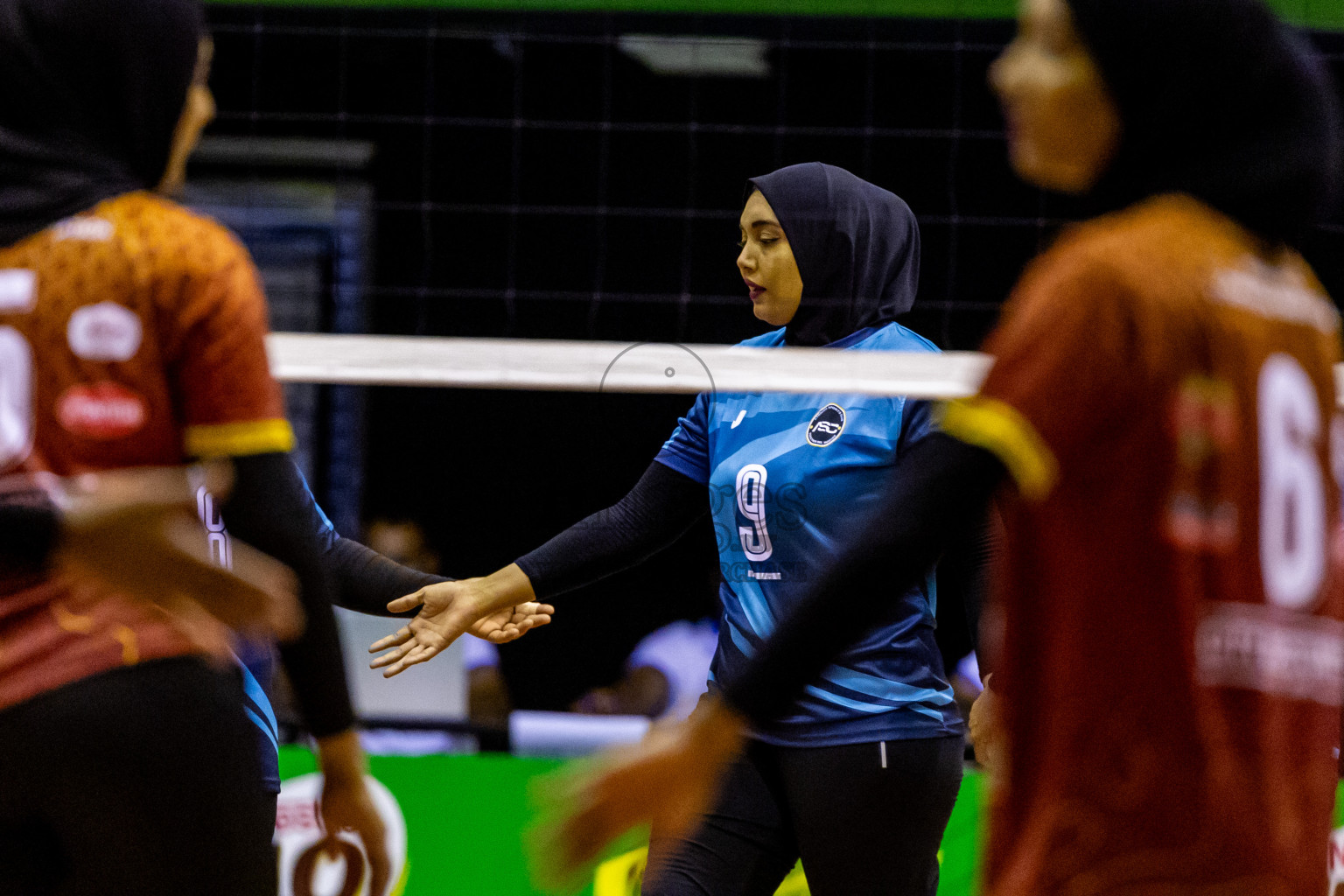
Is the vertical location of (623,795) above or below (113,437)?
below

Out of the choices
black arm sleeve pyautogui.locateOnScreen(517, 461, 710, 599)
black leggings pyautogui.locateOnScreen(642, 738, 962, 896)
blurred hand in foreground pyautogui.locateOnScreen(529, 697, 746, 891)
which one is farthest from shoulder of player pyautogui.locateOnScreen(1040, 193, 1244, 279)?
black arm sleeve pyautogui.locateOnScreen(517, 461, 710, 599)

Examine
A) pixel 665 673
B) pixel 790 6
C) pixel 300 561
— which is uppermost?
pixel 790 6

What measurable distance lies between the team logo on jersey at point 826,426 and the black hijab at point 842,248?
0.31 m

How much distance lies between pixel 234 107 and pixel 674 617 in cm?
390

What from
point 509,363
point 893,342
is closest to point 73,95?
point 893,342

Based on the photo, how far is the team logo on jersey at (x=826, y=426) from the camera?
2.94m

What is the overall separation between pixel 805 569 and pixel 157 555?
63.6 inches

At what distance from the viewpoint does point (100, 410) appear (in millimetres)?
1645

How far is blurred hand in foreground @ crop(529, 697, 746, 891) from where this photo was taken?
1446 mm

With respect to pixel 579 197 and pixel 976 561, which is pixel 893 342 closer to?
pixel 976 561

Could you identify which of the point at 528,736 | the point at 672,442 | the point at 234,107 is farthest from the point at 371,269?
the point at 672,442

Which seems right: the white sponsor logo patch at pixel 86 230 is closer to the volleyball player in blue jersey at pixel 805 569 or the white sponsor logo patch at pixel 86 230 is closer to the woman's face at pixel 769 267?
the volleyball player in blue jersey at pixel 805 569

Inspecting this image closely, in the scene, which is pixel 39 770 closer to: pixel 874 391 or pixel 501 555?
pixel 874 391

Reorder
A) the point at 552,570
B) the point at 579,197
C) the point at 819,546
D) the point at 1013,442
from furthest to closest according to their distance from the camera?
the point at 579,197 → the point at 552,570 → the point at 819,546 → the point at 1013,442
